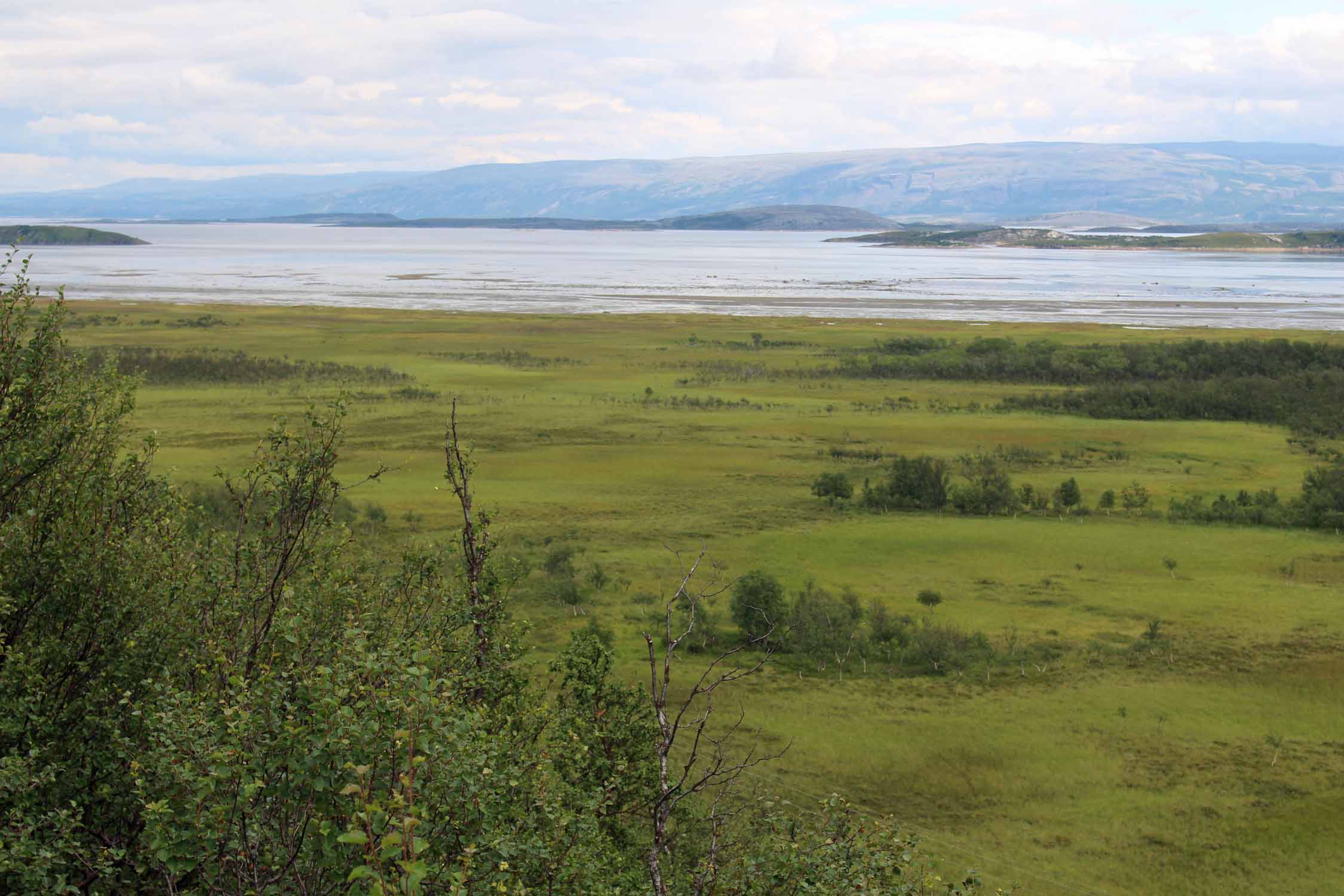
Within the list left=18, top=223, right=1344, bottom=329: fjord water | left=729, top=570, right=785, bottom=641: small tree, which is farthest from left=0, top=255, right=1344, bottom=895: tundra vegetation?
left=18, top=223, right=1344, bottom=329: fjord water

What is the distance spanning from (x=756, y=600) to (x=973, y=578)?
31.3ft

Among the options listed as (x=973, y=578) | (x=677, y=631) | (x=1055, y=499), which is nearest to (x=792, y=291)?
(x=1055, y=499)

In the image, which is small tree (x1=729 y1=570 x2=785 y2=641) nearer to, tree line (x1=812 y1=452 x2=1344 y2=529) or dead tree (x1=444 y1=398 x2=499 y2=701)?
tree line (x1=812 y1=452 x2=1344 y2=529)

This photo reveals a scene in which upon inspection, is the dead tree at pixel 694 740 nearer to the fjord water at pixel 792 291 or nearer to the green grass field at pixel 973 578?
the green grass field at pixel 973 578

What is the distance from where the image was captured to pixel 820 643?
30828 millimetres

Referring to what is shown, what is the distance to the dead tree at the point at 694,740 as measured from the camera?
7145 mm

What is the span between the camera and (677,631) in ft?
107

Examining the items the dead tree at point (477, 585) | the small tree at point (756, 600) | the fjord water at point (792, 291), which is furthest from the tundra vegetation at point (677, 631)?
the fjord water at point (792, 291)

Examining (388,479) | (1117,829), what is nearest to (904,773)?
(1117,829)

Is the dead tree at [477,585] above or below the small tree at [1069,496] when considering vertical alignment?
above

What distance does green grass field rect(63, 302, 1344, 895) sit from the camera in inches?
862

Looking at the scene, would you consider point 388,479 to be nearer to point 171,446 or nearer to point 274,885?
point 171,446

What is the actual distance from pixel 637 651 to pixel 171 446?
114 ft

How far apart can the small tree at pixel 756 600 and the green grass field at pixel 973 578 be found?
1.58 m
